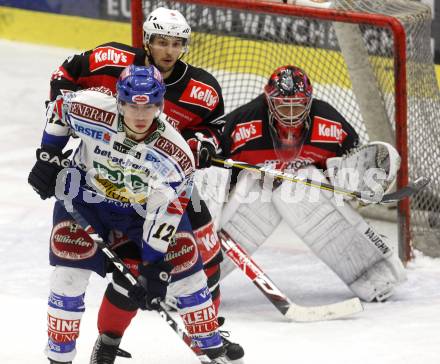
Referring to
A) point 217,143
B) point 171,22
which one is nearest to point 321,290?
point 217,143

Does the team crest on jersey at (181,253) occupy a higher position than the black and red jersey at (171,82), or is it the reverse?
the black and red jersey at (171,82)

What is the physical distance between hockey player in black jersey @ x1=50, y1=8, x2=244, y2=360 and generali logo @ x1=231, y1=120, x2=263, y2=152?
515 millimetres

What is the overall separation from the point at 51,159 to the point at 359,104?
2588 mm

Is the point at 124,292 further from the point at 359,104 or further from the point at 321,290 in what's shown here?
the point at 359,104

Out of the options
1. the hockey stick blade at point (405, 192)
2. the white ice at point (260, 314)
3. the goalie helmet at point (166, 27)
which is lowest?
the white ice at point (260, 314)

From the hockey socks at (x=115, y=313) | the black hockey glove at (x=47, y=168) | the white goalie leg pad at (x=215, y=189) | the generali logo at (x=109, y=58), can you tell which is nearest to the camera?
the black hockey glove at (x=47, y=168)

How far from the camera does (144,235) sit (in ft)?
14.0

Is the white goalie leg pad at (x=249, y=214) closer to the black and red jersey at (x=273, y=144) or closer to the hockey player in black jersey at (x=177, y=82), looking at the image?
the black and red jersey at (x=273, y=144)

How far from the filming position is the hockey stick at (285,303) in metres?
5.42

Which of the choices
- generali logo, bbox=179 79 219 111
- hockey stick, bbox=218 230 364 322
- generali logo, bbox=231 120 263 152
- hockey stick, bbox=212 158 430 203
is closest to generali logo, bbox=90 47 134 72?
generali logo, bbox=179 79 219 111

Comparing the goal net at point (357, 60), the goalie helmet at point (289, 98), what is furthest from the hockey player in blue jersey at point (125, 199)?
the goal net at point (357, 60)

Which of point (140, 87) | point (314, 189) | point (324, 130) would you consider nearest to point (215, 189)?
point (314, 189)

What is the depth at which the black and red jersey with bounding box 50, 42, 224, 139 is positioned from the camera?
5.00 meters

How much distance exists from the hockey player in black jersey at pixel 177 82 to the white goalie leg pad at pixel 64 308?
0.73m
